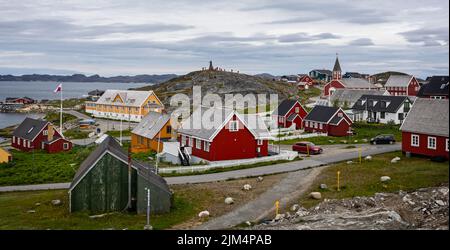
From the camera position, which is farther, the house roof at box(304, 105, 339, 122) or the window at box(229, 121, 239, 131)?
the house roof at box(304, 105, 339, 122)

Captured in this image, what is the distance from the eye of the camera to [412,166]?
94.7 feet

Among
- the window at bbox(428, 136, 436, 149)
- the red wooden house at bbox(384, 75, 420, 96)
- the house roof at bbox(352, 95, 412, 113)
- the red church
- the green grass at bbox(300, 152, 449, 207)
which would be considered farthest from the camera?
the red church

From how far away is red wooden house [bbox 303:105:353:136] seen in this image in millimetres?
50156

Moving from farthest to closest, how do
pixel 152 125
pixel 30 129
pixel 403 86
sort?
pixel 403 86, pixel 30 129, pixel 152 125

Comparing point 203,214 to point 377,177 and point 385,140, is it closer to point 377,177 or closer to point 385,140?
point 377,177

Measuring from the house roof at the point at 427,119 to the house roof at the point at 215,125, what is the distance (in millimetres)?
11294

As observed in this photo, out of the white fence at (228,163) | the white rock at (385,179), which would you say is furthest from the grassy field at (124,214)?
the white rock at (385,179)

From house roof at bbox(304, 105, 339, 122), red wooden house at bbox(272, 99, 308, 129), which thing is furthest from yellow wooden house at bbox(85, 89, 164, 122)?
A: house roof at bbox(304, 105, 339, 122)

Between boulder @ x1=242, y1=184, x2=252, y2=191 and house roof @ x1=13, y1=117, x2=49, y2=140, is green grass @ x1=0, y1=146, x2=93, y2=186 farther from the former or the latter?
boulder @ x1=242, y1=184, x2=252, y2=191

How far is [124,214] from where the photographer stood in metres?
21.9

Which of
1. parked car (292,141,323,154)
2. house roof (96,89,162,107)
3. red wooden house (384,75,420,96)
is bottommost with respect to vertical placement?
parked car (292,141,323,154)

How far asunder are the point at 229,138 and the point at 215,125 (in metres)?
1.51

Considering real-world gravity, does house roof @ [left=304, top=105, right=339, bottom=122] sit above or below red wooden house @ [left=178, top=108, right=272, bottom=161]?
above

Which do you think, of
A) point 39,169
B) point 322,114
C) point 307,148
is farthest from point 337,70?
point 39,169
